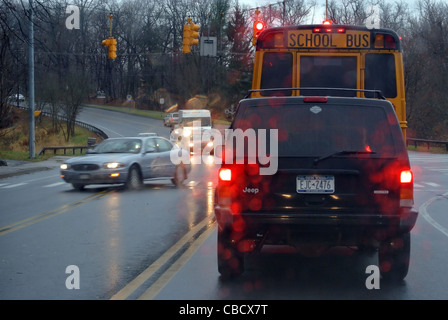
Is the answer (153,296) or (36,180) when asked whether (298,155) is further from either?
(36,180)

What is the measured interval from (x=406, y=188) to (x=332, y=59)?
249 inches

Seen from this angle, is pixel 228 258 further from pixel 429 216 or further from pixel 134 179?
pixel 134 179

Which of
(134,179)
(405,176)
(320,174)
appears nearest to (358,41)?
(405,176)

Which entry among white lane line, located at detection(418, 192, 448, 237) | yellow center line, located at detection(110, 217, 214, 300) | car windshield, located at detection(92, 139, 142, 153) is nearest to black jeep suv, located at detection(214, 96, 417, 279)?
yellow center line, located at detection(110, 217, 214, 300)

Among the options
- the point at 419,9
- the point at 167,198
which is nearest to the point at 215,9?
the point at 419,9

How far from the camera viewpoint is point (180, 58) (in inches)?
3718

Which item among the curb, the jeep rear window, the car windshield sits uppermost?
the jeep rear window

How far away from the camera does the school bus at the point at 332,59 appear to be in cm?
1223

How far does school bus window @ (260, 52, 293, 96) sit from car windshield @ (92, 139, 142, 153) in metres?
7.15

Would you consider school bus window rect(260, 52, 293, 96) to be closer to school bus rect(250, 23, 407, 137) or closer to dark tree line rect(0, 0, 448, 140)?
school bus rect(250, 23, 407, 137)

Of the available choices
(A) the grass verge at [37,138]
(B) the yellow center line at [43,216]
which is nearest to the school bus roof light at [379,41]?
(B) the yellow center line at [43,216]

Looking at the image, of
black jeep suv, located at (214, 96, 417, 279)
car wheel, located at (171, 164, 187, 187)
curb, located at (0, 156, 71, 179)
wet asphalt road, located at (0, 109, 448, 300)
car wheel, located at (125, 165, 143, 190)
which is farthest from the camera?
curb, located at (0, 156, 71, 179)

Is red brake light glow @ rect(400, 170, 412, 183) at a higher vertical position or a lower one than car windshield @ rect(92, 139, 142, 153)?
higher

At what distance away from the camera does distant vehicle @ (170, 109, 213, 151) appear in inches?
1598
